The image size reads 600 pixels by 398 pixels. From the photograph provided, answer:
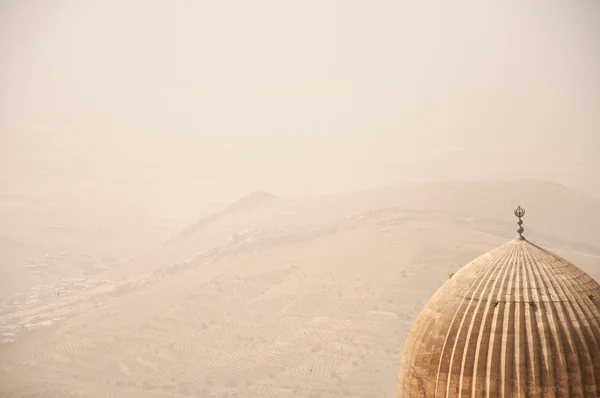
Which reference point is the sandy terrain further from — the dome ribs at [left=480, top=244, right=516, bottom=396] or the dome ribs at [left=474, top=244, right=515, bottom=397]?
the dome ribs at [left=480, top=244, right=516, bottom=396]

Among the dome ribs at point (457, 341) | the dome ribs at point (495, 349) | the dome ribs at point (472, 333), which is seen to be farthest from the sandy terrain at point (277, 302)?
the dome ribs at point (495, 349)

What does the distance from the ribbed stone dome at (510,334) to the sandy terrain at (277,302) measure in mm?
66681

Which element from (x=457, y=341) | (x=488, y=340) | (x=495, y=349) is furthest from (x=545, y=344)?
(x=457, y=341)

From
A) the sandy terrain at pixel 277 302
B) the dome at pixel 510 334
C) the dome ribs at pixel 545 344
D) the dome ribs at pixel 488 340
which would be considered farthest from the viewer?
the sandy terrain at pixel 277 302

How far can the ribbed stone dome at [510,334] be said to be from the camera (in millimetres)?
15609

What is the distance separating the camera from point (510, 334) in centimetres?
→ 1617

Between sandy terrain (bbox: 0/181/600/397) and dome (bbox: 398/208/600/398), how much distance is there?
219ft

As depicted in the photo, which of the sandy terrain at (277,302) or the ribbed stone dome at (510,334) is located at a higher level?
the ribbed stone dome at (510,334)

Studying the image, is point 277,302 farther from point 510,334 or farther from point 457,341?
point 510,334

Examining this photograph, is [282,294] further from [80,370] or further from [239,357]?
[80,370]

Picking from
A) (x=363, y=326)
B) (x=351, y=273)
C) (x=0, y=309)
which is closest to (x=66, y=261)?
(x=0, y=309)

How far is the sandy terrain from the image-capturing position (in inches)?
3839

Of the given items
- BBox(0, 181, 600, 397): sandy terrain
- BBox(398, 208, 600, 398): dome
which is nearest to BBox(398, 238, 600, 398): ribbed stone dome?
BBox(398, 208, 600, 398): dome

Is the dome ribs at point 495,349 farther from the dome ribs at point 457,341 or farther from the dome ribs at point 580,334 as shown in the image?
the dome ribs at point 580,334
